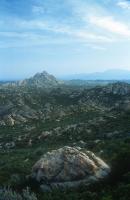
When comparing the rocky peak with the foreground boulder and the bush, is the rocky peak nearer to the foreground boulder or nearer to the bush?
the foreground boulder

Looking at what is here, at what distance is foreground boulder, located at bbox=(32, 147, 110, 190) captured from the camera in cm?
3048

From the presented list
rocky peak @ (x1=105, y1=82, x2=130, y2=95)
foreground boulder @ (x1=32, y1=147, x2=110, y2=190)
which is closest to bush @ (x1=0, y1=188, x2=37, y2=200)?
foreground boulder @ (x1=32, y1=147, x2=110, y2=190)

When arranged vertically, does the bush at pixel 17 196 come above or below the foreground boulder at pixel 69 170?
below

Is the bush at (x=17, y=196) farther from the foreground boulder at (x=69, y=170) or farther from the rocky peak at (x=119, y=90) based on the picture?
the rocky peak at (x=119, y=90)

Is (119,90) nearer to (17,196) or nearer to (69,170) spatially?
(69,170)

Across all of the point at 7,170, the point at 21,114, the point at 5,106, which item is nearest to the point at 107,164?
the point at 7,170

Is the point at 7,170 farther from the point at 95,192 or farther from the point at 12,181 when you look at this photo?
the point at 95,192

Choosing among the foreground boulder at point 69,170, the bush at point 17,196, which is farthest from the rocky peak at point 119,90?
the bush at point 17,196

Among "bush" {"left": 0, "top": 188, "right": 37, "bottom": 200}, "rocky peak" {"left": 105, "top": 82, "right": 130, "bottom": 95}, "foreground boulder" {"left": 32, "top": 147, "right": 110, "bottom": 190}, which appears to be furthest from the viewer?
"rocky peak" {"left": 105, "top": 82, "right": 130, "bottom": 95}

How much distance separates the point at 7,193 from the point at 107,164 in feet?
32.5

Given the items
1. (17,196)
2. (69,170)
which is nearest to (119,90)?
(69,170)

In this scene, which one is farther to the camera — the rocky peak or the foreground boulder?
the rocky peak

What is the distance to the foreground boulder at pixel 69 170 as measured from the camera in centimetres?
3048

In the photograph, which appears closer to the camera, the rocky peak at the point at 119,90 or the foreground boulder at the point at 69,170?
the foreground boulder at the point at 69,170
